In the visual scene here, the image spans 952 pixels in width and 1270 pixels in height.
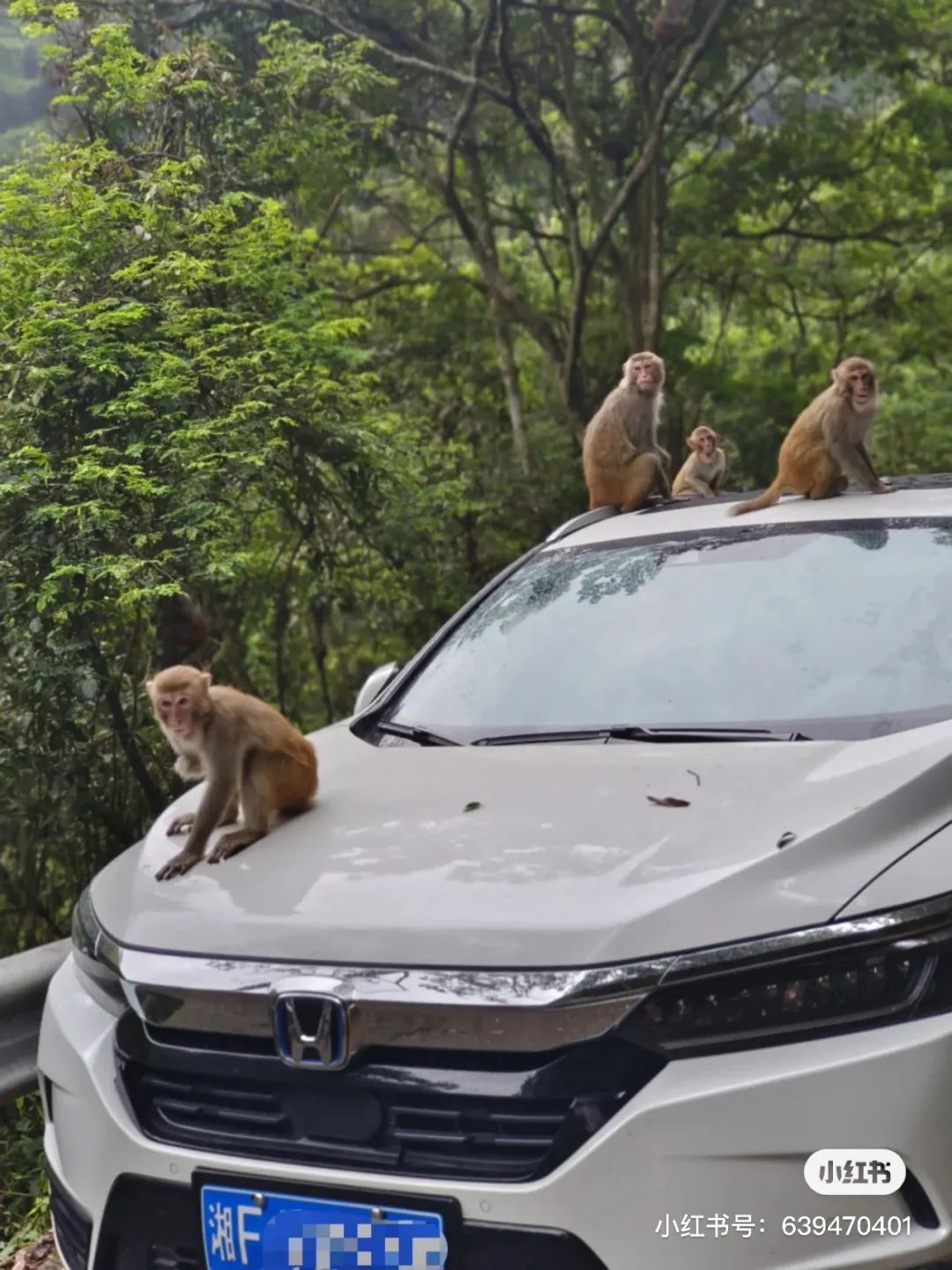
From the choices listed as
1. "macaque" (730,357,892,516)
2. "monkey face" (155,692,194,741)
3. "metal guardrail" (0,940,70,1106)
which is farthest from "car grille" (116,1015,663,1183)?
"macaque" (730,357,892,516)

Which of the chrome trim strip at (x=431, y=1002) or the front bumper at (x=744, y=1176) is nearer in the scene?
the front bumper at (x=744, y=1176)

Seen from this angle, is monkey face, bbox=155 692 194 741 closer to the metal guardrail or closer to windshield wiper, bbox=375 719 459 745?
windshield wiper, bbox=375 719 459 745

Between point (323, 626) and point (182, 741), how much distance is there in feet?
22.0

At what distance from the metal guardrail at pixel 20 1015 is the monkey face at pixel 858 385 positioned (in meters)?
3.44

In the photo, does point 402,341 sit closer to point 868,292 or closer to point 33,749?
point 868,292

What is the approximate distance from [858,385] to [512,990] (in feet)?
12.5

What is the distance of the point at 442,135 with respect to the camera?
12555 mm

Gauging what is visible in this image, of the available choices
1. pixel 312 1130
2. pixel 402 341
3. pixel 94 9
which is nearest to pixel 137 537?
pixel 312 1130

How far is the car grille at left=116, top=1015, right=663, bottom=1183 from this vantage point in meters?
1.99

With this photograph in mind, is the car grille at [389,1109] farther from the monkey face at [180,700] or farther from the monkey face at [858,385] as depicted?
the monkey face at [858,385]

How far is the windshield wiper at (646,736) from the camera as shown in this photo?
2826mm

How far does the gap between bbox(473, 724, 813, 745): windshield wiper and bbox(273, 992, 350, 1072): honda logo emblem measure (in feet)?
3.39

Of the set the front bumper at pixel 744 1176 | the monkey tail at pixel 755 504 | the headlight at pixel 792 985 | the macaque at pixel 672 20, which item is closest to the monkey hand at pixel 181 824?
the front bumper at pixel 744 1176

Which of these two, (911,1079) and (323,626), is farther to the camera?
(323,626)
